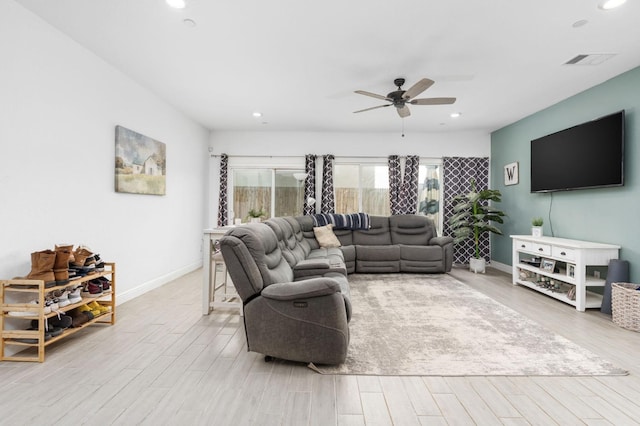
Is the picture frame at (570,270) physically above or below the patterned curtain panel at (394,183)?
below

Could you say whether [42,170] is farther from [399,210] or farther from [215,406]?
[399,210]

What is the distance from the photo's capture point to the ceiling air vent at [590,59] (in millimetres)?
3162

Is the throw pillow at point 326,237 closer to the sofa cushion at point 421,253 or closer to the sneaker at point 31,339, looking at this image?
the sofa cushion at point 421,253

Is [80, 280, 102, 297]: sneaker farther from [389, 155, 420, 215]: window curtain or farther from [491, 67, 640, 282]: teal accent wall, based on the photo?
[491, 67, 640, 282]: teal accent wall

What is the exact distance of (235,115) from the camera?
17.4 feet

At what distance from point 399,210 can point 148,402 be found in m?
5.36

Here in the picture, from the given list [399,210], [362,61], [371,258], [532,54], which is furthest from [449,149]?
[362,61]

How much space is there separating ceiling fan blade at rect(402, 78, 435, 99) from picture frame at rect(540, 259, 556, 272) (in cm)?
279

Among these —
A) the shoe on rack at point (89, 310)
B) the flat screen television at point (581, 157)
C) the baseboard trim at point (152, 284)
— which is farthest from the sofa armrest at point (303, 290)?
the flat screen television at point (581, 157)

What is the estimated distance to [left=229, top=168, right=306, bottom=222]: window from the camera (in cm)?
652

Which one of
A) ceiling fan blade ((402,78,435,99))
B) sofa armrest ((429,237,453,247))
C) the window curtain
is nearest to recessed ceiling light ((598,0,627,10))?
ceiling fan blade ((402,78,435,99))

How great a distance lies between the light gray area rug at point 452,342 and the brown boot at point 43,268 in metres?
2.14

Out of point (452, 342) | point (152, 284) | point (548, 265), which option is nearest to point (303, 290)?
point (452, 342)

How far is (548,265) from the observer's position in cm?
410
